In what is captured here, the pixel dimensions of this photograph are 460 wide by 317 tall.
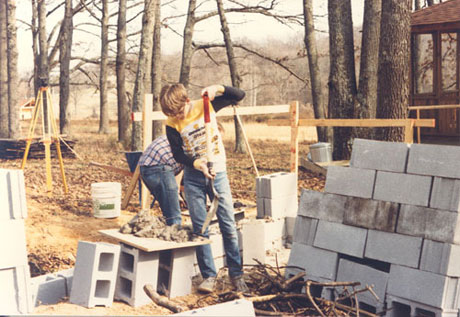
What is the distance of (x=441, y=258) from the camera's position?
4461 mm

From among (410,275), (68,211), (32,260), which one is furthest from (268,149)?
(410,275)

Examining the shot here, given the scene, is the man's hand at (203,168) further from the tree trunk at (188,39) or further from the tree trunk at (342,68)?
the tree trunk at (188,39)

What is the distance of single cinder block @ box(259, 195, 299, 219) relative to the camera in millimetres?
6594

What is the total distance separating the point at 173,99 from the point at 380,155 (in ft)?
6.27

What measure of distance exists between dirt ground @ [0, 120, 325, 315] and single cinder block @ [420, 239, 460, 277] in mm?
2018

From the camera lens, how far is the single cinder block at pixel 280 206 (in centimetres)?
659

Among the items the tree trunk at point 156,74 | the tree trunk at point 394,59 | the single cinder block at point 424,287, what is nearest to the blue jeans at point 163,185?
the single cinder block at point 424,287

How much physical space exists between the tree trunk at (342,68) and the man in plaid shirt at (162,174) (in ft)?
23.1

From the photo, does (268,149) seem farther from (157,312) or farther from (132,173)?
(157,312)

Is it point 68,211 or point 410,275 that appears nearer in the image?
point 410,275

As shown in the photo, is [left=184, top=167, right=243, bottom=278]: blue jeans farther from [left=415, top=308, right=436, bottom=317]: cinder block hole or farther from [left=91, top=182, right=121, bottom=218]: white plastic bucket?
[left=91, top=182, right=121, bottom=218]: white plastic bucket

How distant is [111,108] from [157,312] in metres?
72.6

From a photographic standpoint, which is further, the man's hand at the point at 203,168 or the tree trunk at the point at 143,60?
the tree trunk at the point at 143,60

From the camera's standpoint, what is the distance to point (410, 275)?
461 cm
